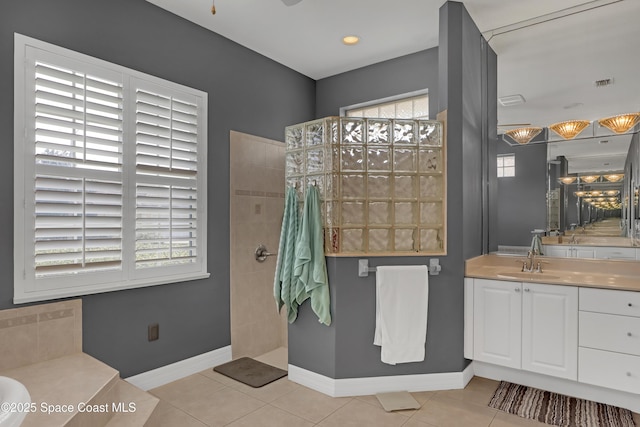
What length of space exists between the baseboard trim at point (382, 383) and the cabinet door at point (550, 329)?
1.75ft

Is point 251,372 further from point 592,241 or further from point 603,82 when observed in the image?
point 603,82

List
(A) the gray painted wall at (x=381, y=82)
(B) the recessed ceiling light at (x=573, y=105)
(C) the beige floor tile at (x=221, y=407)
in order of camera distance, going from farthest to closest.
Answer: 1. (A) the gray painted wall at (x=381, y=82)
2. (B) the recessed ceiling light at (x=573, y=105)
3. (C) the beige floor tile at (x=221, y=407)

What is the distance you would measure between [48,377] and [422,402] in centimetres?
236

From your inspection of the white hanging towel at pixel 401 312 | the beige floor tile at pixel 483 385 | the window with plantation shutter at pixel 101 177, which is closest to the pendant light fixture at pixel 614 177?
the white hanging towel at pixel 401 312

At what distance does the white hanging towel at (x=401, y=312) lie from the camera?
2.87 m

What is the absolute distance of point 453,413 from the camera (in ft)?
8.61

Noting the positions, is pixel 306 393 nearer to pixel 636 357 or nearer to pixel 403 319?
pixel 403 319

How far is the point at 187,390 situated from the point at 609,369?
2.95m

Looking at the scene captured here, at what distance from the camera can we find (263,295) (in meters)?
3.94

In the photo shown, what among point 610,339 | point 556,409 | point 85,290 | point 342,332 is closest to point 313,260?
point 342,332

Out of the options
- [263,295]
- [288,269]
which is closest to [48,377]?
[288,269]

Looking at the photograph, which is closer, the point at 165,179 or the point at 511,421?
the point at 511,421

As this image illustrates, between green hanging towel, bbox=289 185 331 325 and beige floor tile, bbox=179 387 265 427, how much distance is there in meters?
0.78

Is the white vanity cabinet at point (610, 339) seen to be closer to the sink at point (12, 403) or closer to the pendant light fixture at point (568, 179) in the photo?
the pendant light fixture at point (568, 179)
